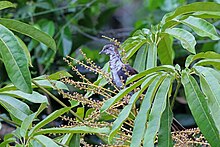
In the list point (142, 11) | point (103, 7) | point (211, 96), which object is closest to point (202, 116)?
point (211, 96)

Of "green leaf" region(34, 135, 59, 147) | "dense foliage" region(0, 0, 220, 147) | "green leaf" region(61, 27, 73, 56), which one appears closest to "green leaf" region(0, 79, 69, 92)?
"dense foliage" region(0, 0, 220, 147)

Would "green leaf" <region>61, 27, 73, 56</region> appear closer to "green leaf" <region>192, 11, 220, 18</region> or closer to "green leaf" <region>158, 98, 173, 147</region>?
"green leaf" <region>192, 11, 220, 18</region>

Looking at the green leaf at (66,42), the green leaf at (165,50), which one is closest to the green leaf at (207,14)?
the green leaf at (165,50)

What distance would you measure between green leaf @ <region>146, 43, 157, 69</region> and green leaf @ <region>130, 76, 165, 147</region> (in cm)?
15

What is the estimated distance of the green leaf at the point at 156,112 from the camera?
654 mm

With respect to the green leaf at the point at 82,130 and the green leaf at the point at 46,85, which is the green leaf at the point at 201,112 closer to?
the green leaf at the point at 82,130

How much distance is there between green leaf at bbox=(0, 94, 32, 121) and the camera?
0.82m

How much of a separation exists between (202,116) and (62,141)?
0.25m

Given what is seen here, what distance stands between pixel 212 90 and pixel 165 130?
0.09 m

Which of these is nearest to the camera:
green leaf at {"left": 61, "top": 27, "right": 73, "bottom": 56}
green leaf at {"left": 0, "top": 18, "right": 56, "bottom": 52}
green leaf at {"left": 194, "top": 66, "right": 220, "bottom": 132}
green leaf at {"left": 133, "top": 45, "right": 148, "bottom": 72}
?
green leaf at {"left": 194, "top": 66, "right": 220, "bottom": 132}

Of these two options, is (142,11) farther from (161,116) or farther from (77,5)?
(161,116)

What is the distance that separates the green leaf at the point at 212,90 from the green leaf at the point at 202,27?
0.37 ft

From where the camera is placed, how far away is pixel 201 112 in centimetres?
66

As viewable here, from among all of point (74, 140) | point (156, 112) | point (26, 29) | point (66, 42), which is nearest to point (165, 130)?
point (156, 112)
